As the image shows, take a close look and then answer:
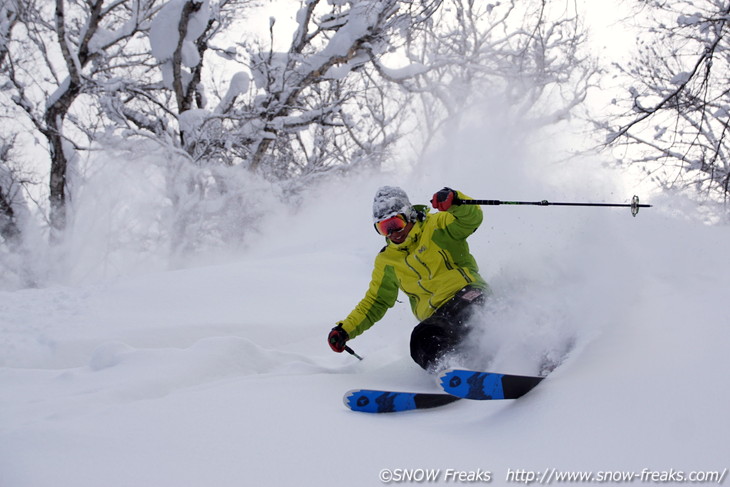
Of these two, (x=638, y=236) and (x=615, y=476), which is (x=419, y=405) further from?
(x=638, y=236)

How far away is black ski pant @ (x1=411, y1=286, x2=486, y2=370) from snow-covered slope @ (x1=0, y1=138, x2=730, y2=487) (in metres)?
0.13

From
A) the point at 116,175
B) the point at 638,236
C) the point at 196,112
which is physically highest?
the point at 196,112

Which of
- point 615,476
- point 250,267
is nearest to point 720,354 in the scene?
point 615,476

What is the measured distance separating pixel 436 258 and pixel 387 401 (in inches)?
41.1

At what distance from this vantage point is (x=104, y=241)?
9.44m

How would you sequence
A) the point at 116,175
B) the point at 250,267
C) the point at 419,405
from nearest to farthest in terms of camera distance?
1. the point at 419,405
2. the point at 250,267
3. the point at 116,175

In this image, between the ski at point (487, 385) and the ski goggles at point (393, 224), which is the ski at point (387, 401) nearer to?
the ski at point (487, 385)

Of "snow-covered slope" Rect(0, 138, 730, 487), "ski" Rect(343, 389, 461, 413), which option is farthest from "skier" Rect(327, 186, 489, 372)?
"ski" Rect(343, 389, 461, 413)

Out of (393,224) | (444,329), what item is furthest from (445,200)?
(444,329)

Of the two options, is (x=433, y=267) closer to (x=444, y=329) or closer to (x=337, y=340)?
(x=444, y=329)

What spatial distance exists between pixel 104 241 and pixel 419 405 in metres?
8.59

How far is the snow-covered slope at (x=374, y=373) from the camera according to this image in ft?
5.31

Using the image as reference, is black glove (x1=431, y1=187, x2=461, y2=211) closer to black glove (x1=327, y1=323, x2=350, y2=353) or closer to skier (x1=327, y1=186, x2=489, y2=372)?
skier (x1=327, y1=186, x2=489, y2=372)

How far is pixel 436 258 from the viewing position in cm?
324
